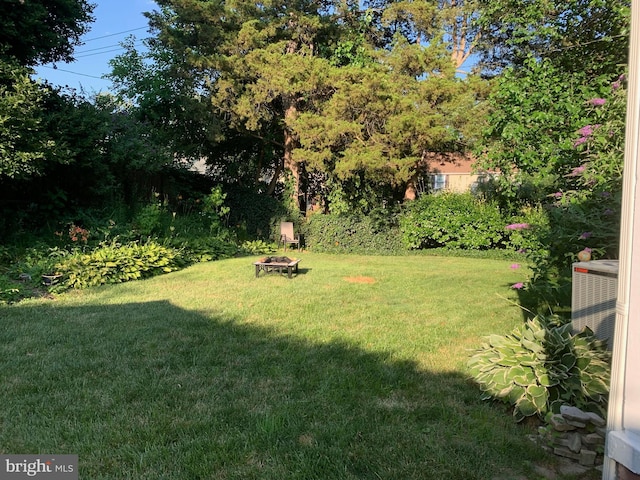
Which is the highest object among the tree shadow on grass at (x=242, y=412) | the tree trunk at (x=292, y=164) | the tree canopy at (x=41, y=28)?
the tree canopy at (x=41, y=28)

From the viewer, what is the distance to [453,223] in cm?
1169

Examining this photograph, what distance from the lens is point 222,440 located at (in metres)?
2.36

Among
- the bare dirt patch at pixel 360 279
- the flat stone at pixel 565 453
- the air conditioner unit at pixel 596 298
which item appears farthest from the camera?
the bare dirt patch at pixel 360 279

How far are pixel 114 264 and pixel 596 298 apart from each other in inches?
257

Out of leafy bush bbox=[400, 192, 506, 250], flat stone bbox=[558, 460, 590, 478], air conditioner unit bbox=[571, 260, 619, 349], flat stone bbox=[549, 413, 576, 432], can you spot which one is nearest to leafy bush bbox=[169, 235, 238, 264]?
leafy bush bbox=[400, 192, 506, 250]

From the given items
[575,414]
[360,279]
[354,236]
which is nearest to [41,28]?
[360,279]

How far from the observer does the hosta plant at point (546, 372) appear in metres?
2.59

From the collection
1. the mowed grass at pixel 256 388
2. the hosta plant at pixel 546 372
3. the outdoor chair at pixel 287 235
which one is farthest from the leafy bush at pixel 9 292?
the outdoor chair at pixel 287 235

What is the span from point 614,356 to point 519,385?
1311 millimetres

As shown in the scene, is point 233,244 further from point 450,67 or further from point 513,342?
point 513,342

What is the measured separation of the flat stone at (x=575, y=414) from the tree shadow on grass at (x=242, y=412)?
27 cm

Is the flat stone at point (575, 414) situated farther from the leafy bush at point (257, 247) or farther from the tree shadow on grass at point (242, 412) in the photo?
the leafy bush at point (257, 247)

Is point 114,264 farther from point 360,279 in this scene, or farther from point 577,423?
point 577,423

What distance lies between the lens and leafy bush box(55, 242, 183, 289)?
649 cm
